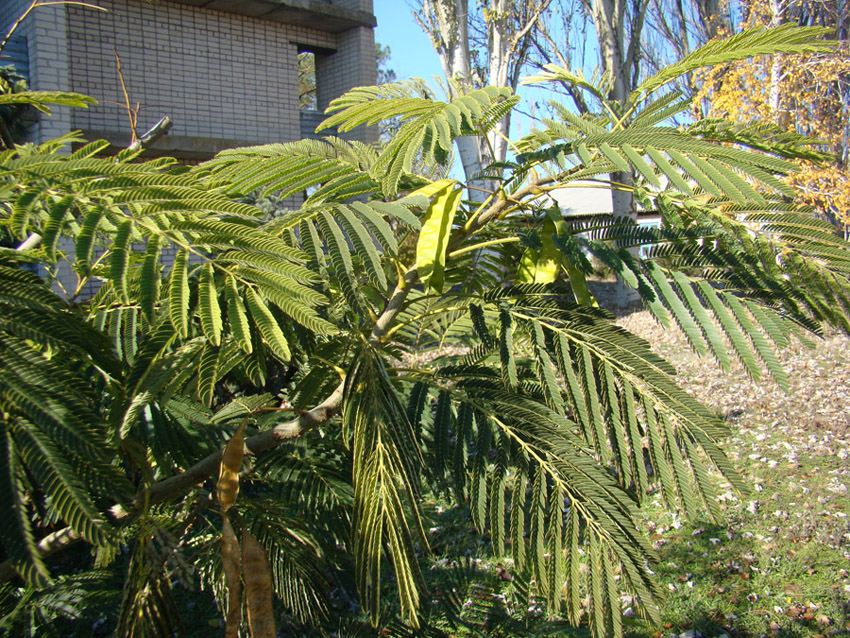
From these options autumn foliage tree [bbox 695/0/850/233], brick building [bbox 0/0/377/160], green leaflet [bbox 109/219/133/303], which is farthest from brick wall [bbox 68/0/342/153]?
green leaflet [bbox 109/219/133/303]

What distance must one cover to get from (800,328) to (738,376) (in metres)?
6.06

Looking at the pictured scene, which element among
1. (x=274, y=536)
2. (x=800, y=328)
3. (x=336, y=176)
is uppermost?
(x=336, y=176)

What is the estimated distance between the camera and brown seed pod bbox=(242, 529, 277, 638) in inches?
41.5

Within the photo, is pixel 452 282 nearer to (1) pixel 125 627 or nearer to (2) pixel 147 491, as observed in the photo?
(2) pixel 147 491

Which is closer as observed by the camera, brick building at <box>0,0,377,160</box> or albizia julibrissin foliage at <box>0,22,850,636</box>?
albizia julibrissin foliage at <box>0,22,850,636</box>

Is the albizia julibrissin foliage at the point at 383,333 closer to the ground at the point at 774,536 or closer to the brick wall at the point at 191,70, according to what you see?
the ground at the point at 774,536

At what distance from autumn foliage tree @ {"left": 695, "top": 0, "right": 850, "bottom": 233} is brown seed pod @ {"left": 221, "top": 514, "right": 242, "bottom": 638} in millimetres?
8571

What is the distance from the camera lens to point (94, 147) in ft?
4.92

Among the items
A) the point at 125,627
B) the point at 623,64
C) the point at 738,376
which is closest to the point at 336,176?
the point at 125,627

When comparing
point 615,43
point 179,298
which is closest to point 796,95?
point 615,43

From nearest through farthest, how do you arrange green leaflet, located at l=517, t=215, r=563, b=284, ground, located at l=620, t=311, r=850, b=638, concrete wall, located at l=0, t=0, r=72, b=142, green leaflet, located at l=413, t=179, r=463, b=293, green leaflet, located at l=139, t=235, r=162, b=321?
green leaflet, located at l=139, t=235, r=162, b=321 → green leaflet, located at l=413, t=179, r=463, b=293 → green leaflet, located at l=517, t=215, r=563, b=284 → ground, located at l=620, t=311, r=850, b=638 → concrete wall, located at l=0, t=0, r=72, b=142

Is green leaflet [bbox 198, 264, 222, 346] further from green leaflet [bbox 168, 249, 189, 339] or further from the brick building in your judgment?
the brick building

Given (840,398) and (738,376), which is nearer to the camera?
(840,398)

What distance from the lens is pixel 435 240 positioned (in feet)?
4.05
